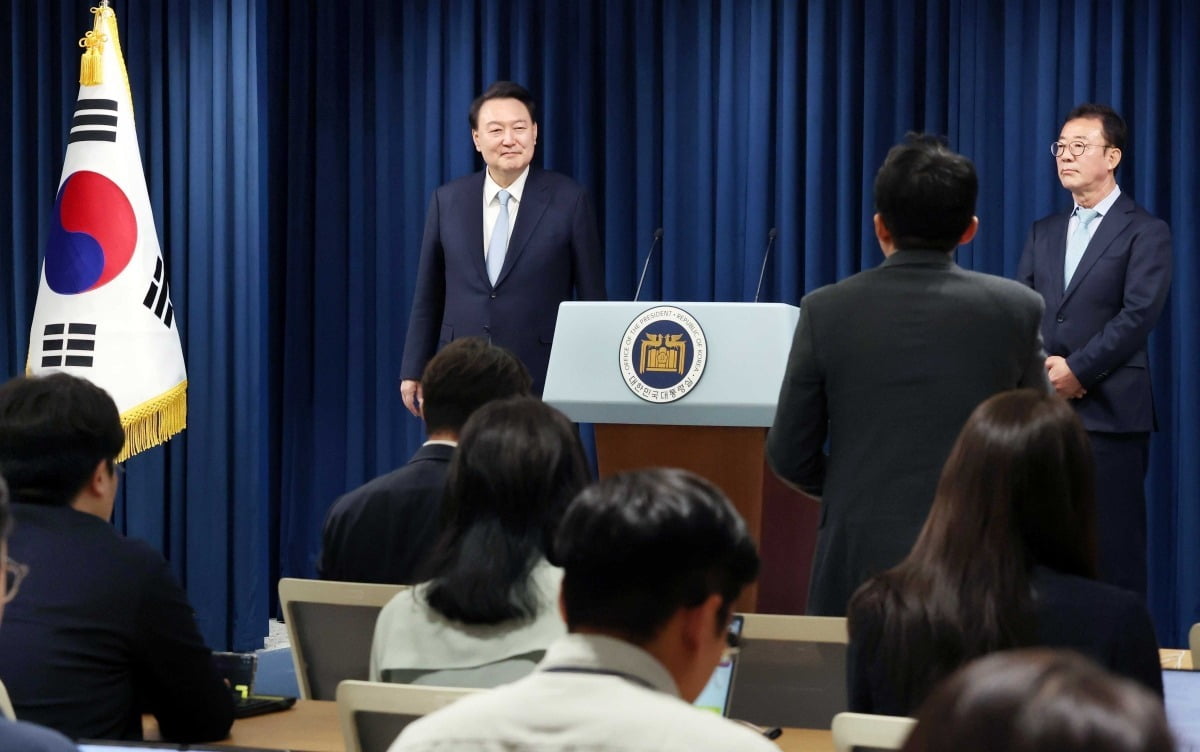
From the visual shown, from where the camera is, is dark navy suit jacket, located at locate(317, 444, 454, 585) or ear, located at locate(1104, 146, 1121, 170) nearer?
dark navy suit jacket, located at locate(317, 444, 454, 585)

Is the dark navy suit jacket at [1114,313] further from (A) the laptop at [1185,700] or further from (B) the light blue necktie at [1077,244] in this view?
(A) the laptop at [1185,700]

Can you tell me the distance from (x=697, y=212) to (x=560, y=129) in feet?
2.20

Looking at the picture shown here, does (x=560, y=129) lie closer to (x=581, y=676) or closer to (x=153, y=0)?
(x=153, y=0)

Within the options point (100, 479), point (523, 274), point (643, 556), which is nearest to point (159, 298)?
point (523, 274)

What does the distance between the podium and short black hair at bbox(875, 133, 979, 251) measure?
1.05m

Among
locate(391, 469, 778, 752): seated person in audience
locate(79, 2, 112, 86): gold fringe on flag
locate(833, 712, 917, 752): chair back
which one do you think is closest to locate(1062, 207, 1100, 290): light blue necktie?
locate(79, 2, 112, 86): gold fringe on flag

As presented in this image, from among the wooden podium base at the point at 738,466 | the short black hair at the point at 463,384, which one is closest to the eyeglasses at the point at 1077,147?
the wooden podium base at the point at 738,466

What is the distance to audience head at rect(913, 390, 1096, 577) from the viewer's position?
5.87 feet

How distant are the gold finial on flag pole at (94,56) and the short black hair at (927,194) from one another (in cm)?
Result: 366

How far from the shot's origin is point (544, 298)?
4867mm

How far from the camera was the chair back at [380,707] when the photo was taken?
5.51 feet

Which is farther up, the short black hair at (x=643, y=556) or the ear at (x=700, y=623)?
the short black hair at (x=643, y=556)

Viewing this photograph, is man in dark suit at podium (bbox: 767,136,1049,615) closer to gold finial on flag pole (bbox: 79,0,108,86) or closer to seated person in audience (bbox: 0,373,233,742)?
seated person in audience (bbox: 0,373,233,742)

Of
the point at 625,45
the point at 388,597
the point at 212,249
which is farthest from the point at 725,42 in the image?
the point at 388,597
